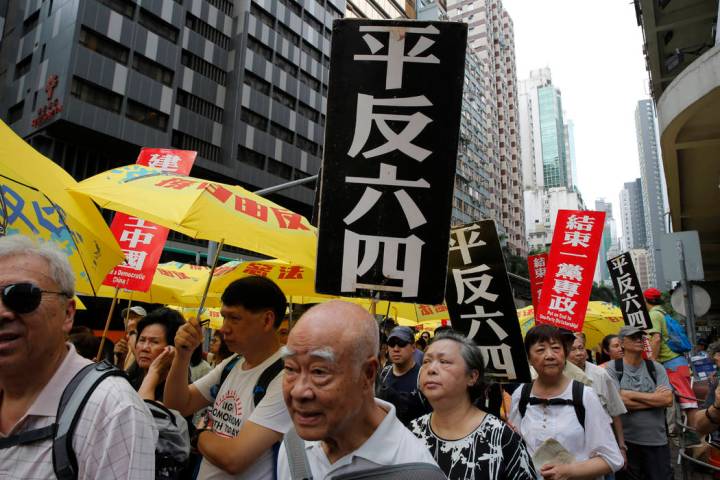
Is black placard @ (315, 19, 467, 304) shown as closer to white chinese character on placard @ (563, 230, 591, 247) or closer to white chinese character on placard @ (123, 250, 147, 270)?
white chinese character on placard @ (123, 250, 147, 270)

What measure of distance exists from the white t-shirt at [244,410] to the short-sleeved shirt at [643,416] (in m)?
4.10

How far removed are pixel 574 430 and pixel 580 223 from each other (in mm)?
4143

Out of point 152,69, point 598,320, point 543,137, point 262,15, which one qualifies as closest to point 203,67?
point 152,69

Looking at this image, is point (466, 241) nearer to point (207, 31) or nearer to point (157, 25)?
point (157, 25)

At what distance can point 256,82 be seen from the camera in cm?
3553

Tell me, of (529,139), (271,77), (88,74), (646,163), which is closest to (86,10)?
(88,74)

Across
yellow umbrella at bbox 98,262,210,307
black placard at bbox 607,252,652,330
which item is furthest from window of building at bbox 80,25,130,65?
black placard at bbox 607,252,652,330

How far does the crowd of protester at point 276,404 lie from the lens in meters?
1.59

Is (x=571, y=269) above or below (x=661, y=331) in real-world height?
above

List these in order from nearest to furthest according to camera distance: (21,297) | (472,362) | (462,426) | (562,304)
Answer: (21,297) → (462,426) → (472,362) → (562,304)

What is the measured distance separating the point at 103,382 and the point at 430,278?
1735mm

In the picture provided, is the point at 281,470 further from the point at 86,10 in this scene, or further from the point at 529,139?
the point at 529,139

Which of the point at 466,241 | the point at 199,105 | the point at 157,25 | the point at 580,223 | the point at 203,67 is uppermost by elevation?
the point at 157,25

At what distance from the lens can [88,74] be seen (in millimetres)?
25312
